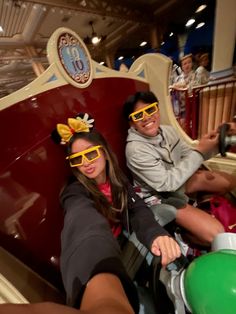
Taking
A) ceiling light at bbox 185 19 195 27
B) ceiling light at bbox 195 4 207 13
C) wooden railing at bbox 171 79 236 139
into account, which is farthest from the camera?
ceiling light at bbox 185 19 195 27

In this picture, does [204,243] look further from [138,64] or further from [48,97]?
[138,64]

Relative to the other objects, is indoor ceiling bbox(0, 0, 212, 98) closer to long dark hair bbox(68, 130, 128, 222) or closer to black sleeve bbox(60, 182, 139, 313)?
long dark hair bbox(68, 130, 128, 222)

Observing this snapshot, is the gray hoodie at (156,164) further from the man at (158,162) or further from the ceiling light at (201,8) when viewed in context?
the ceiling light at (201,8)

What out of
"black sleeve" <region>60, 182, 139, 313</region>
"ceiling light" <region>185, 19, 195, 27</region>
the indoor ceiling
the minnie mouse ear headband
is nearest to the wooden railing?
the minnie mouse ear headband

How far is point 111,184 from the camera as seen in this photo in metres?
0.99

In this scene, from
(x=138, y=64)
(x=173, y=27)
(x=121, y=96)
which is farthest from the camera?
(x=173, y=27)

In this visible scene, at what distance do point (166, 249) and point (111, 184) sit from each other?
0.36 meters

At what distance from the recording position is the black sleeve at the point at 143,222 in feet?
2.76

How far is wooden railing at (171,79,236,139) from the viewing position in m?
2.45

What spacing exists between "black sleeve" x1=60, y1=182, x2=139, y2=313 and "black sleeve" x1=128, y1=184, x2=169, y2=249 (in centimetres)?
21

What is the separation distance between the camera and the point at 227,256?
51cm

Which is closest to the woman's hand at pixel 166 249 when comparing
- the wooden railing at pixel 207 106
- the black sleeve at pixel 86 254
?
the black sleeve at pixel 86 254

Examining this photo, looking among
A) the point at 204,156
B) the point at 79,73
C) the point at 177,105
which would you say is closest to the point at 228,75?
the point at 177,105

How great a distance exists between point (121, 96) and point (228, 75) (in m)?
2.88
